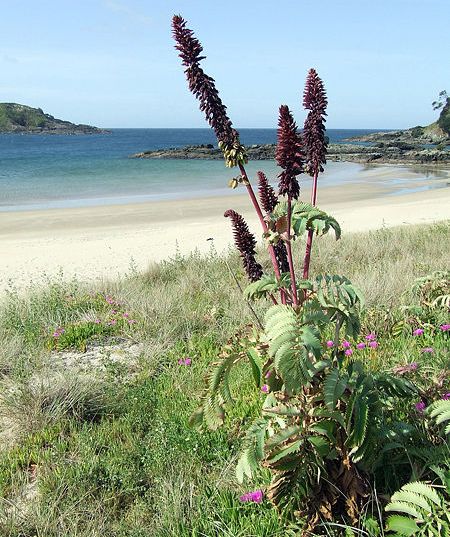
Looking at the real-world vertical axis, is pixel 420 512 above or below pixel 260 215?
below

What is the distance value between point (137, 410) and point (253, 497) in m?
1.62

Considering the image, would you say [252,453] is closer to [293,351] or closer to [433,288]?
[293,351]

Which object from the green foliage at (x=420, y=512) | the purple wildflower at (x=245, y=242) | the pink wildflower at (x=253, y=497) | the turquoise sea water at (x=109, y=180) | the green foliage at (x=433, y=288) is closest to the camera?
the green foliage at (x=420, y=512)

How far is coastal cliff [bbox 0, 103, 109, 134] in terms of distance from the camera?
153 meters

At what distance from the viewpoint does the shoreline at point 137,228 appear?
1268 centimetres

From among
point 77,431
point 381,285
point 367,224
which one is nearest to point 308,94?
point 77,431

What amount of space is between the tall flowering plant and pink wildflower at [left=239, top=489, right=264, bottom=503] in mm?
198

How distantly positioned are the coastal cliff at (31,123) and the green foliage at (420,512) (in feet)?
530

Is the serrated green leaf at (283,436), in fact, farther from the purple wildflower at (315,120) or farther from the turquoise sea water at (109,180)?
the turquoise sea water at (109,180)

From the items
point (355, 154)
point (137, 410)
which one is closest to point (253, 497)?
point (137, 410)

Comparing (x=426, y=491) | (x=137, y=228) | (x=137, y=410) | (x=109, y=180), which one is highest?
(x=426, y=491)

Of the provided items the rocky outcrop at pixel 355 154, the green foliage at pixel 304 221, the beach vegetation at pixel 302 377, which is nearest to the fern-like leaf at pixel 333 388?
the beach vegetation at pixel 302 377

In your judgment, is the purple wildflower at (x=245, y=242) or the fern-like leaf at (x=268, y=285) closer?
the fern-like leaf at (x=268, y=285)

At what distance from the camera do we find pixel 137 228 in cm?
1838
